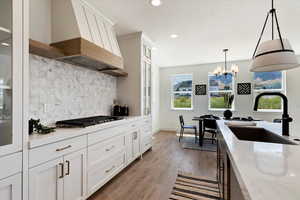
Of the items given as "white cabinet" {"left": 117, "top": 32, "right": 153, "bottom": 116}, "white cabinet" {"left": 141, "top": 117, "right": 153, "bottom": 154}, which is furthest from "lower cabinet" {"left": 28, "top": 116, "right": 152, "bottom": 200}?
"white cabinet" {"left": 117, "top": 32, "right": 153, "bottom": 116}

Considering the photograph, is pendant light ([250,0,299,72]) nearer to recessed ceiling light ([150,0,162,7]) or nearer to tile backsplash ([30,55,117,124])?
recessed ceiling light ([150,0,162,7])

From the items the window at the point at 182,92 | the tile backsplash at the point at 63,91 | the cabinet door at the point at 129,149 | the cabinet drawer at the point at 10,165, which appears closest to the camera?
the cabinet drawer at the point at 10,165

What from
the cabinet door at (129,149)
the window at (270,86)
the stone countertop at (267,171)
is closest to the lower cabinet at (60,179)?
the cabinet door at (129,149)

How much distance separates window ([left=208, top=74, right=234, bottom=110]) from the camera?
5453 mm

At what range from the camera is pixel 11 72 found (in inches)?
45.9

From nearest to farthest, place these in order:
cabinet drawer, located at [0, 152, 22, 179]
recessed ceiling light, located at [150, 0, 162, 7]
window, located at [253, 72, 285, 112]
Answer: cabinet drawer, located at [0, 152, 22, 179] → recessed ceiling light, located at [150, 0, 162, 7] → window, located at [253, 72, 285, 112]

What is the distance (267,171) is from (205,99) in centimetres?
540

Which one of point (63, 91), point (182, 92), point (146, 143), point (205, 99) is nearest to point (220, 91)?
point (205, 99)

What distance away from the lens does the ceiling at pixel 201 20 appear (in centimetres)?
229

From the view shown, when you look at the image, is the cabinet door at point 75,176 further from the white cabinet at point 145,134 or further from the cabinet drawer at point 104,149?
the white cabinet at point 145,134

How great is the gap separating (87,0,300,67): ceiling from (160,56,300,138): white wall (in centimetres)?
136

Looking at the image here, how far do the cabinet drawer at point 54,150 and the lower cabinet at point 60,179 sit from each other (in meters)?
0.05

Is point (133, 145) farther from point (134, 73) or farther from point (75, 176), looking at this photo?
point (134, 73)

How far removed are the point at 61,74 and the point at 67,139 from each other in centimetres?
109
